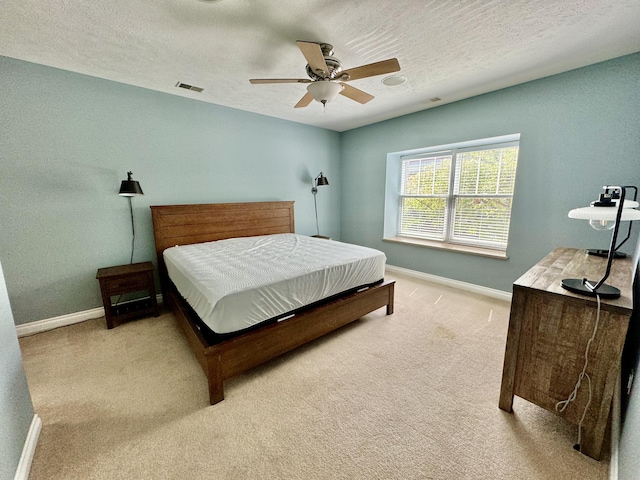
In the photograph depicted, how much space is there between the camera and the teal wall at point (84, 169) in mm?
2361

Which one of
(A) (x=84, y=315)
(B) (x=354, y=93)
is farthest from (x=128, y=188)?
(B) (x=354, y=93)

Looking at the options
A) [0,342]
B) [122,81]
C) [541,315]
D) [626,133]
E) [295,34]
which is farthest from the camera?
[122,81]

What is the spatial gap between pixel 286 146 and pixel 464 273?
135 inches

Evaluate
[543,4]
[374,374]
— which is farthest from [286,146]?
[374,374]

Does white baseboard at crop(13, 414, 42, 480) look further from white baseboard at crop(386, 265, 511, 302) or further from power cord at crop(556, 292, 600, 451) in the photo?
white baseboard at crop(386, 265, 511, 302)

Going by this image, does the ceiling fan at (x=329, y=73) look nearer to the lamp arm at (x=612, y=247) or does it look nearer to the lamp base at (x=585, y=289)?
the lamp arm at (x=612, y=247)

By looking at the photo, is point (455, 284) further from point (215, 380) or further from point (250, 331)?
point (215, 380)

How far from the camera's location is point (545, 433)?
1.44 m

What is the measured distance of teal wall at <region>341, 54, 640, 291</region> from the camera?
235 centimetres

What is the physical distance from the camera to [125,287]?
8.65 ft

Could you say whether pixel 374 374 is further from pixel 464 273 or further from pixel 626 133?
pixel 626 133

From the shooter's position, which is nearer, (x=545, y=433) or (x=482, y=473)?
(x=482, y=473)

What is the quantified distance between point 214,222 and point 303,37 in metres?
2.45

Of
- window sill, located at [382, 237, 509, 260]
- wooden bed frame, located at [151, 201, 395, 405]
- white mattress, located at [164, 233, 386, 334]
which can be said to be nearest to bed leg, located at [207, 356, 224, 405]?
wooden bed frame, located at [151, 201, 395, 405]
